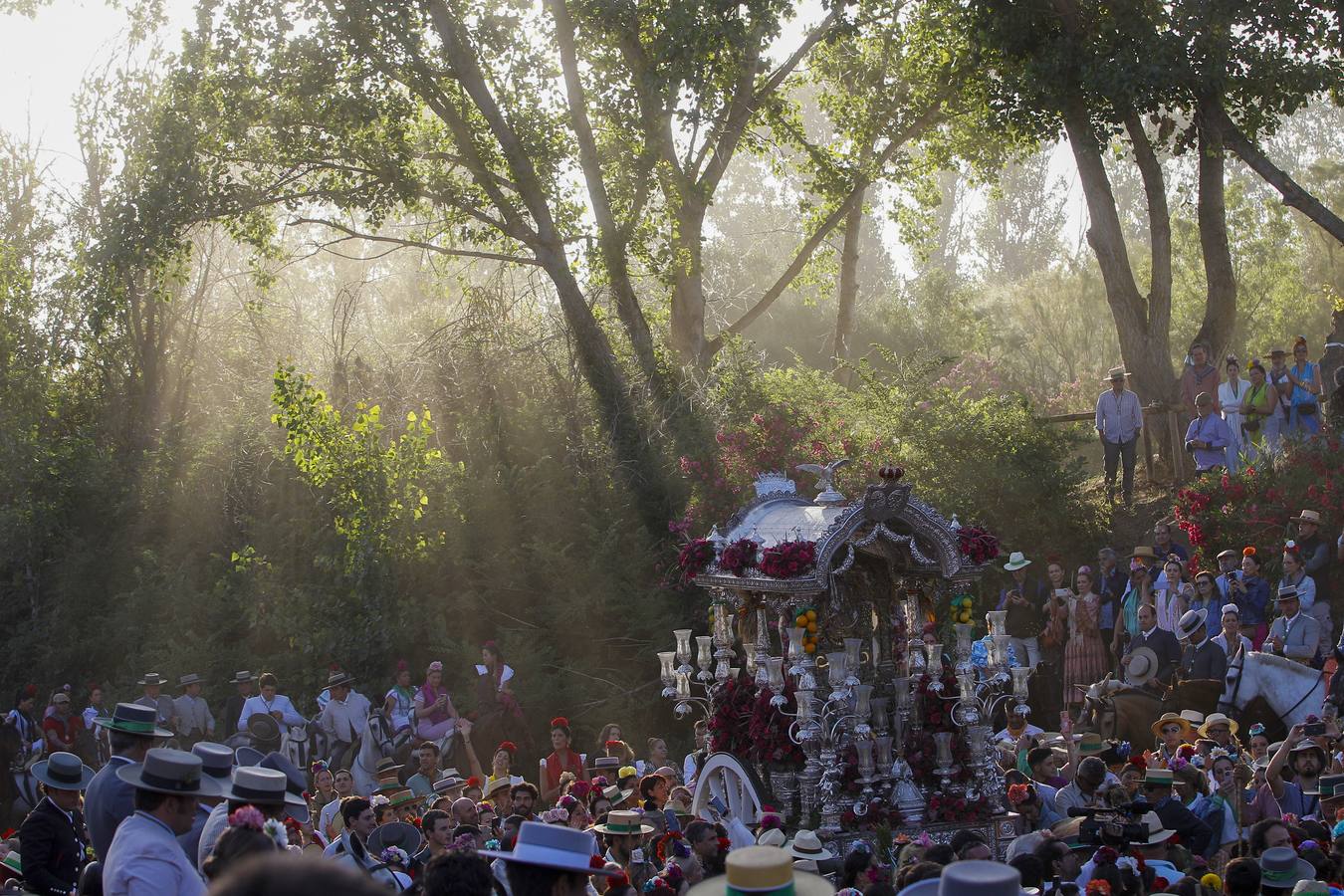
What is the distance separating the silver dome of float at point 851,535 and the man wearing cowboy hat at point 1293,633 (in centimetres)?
405

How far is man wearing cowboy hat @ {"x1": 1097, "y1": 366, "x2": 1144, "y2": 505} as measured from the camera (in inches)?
776

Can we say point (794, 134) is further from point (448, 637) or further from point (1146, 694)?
point (1146, 694)

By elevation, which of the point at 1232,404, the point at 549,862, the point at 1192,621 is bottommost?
the point at 549,862

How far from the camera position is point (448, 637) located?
20016 millimetres

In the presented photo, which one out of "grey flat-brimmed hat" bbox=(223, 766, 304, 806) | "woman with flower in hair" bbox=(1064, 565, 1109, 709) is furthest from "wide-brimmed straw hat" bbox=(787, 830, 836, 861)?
"woman with flower in hair" bbox=(1064, 565, 1109, 709)

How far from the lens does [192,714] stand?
18.0 metres

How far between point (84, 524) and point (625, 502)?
9083mm

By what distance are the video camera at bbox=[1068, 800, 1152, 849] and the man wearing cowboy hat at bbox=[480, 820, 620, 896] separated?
4.18 m

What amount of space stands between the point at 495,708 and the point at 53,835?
9802 mm

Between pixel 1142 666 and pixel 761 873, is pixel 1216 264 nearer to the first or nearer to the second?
pixel 1142 666

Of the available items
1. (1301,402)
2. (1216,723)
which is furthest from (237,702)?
(1301,402)

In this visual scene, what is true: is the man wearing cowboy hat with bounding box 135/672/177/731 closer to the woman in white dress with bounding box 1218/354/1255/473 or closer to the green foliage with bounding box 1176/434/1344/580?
the green foliage with bounding box 1176/434/1344/580

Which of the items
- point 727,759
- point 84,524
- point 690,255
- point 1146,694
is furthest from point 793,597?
point 84,524

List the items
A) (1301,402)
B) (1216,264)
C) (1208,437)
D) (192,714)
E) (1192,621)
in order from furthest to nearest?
1. (1216,264)
2. (1208,437)
3. (192,714)
4. (1301,402)
5. (1192,621)
